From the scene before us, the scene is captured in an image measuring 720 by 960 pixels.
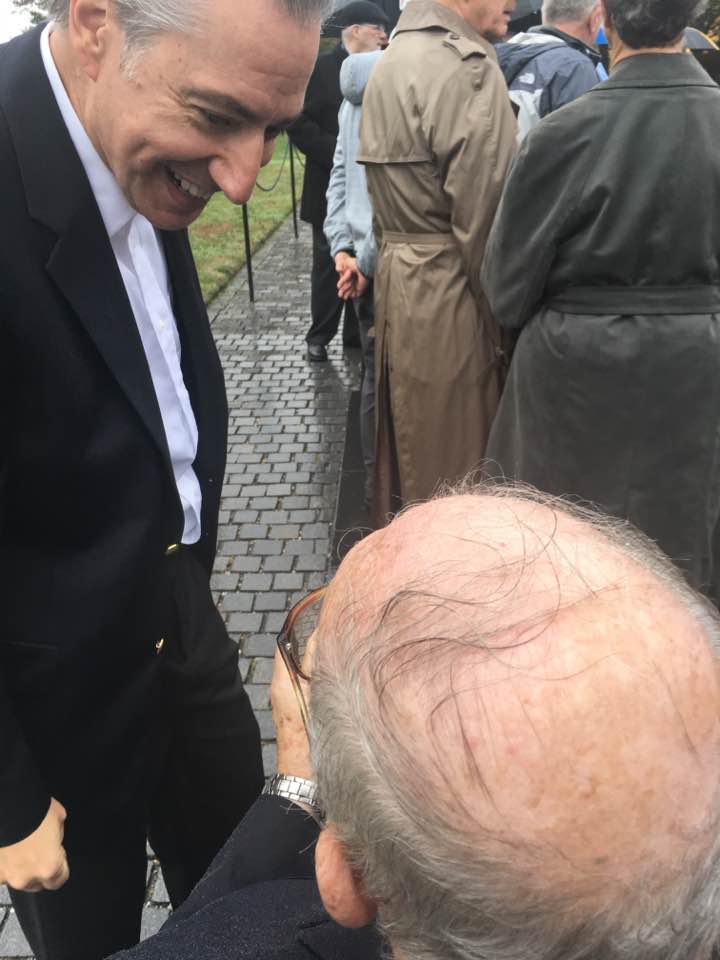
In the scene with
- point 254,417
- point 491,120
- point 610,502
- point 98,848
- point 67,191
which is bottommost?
point 254,417

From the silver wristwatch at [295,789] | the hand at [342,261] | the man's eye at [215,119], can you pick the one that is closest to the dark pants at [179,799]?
the silver wristwatch at [295,789]

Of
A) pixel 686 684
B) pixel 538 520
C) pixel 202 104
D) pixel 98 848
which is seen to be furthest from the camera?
pixel 98 848

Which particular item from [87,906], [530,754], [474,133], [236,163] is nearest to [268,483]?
[474,133]

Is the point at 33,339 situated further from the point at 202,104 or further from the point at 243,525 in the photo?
the point at 243,525

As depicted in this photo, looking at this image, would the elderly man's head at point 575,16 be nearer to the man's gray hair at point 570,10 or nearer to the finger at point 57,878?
the man's gray hair at point 570,10

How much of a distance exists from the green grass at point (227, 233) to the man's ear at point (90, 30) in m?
6.76

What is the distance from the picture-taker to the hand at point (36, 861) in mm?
1525

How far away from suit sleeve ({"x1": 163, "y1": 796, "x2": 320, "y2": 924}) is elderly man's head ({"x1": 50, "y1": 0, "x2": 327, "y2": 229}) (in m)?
1.05

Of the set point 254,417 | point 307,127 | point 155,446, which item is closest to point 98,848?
point 155,446

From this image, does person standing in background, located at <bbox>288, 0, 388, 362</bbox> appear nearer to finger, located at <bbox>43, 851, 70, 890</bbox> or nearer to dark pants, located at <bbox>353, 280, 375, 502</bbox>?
dark pants, located at <bbox>353, 280, 375, 502</bbox>

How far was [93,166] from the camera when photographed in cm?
143

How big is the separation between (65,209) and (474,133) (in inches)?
78.0

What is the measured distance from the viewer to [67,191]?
1.35 metres

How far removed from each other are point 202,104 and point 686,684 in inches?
42.9
